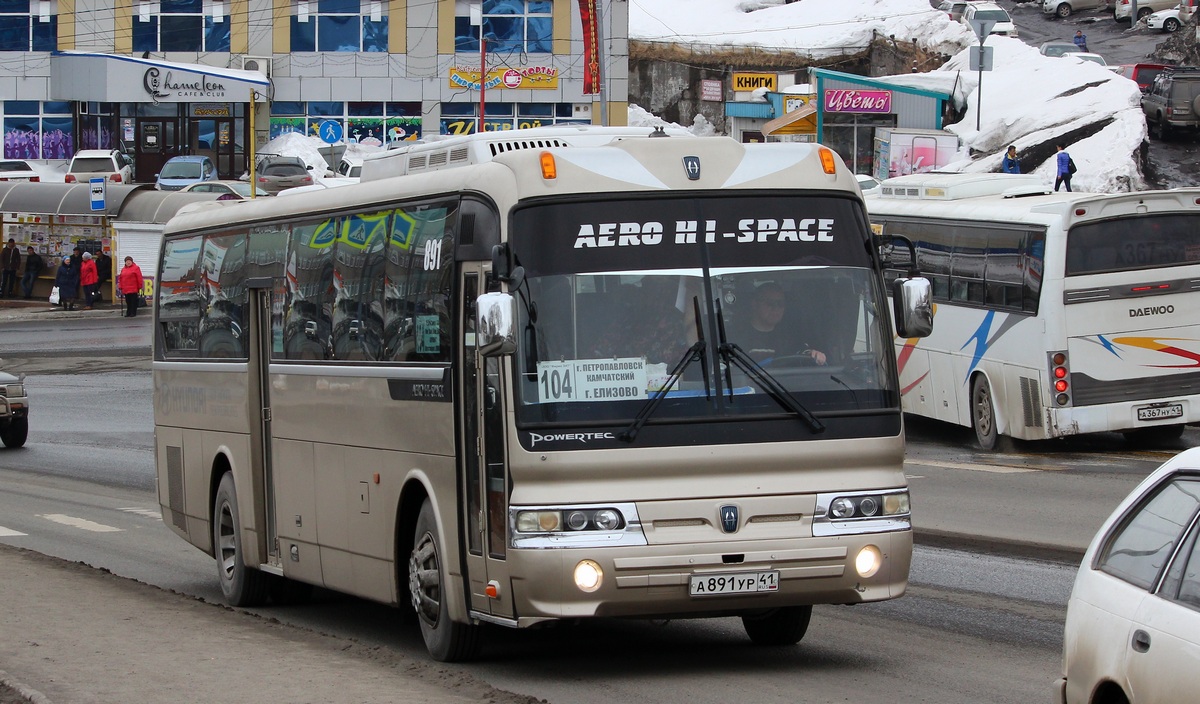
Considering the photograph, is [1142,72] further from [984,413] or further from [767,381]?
[767,381]

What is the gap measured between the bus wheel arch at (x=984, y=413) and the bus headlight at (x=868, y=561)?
43.2 feet

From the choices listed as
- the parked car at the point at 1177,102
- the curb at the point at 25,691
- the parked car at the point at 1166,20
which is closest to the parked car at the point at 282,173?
the parked car at the point at 1177,102

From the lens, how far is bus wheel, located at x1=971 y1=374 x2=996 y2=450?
2142cm

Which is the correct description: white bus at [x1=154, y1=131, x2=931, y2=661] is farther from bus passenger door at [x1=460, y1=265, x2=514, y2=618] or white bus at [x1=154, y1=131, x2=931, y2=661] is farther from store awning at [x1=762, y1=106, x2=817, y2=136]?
Answer: store awning at [x1=762, y1=106, x2=817, y2=136]

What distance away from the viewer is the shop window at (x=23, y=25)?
73562 mm

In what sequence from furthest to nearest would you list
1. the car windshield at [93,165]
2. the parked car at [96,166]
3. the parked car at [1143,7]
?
the parked car at [1143,7]
the car windshield at [93,165]
the parked car at [96,166]

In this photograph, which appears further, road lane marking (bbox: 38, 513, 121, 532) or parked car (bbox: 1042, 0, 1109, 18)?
parked car (bbox: 1042, 0, 1109, 18)

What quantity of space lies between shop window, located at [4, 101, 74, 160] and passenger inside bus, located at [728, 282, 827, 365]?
2746 inches

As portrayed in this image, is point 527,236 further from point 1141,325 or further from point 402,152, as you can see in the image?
point 1141,325

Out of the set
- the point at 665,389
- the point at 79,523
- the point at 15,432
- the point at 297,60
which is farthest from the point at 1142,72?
the point at 665,389

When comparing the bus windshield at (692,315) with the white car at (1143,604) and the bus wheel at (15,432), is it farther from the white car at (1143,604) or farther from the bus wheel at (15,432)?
the bus wheel at (15,432)

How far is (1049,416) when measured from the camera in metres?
20.1

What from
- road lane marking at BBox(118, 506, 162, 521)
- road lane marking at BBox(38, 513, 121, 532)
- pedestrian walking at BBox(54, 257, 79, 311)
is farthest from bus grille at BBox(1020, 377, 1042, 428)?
pedestrian walking at BBox(54, 257, 79, 311)

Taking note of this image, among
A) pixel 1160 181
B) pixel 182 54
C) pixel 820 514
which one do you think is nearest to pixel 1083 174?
pixel 1160 181
